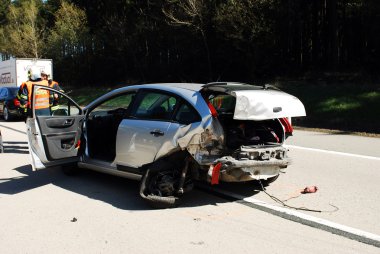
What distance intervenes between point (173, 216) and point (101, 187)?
1764mm

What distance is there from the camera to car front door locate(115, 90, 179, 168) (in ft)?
18.6

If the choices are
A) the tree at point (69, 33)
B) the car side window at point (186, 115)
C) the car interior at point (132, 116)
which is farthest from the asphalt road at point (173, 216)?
the tree at point (69, 33)

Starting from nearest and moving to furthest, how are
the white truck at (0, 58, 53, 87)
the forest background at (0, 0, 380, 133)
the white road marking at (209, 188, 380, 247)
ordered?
the white road marking at (209, 188, 380, 247) → the forest background at (0, 0, 380, 133) → the white truck at (0, 58, 53, 87)

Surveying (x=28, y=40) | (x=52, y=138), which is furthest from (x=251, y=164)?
(x=28, y=40)

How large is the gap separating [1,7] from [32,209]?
71.8 meters

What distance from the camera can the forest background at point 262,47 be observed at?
59.5ft

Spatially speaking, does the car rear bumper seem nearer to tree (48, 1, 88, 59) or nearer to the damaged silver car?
the damaged silver car

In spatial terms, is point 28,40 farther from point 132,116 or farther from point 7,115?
point 132,116

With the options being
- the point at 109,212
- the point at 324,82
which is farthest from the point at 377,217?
the point at 324,82

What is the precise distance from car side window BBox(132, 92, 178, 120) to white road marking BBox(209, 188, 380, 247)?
139 cm

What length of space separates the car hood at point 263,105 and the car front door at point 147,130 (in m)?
0.87

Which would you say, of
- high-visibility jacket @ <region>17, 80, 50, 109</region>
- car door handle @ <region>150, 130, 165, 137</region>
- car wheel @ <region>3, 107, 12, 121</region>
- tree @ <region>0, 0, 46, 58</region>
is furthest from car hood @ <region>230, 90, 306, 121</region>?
tree @ <region>0, 0, 46, 58</region>

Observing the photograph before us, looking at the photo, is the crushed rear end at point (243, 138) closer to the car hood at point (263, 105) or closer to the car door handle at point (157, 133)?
the car hood at point (263, 105)

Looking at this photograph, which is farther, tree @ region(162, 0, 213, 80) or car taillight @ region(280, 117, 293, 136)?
tree @ region(162, 0, 213, 80)
